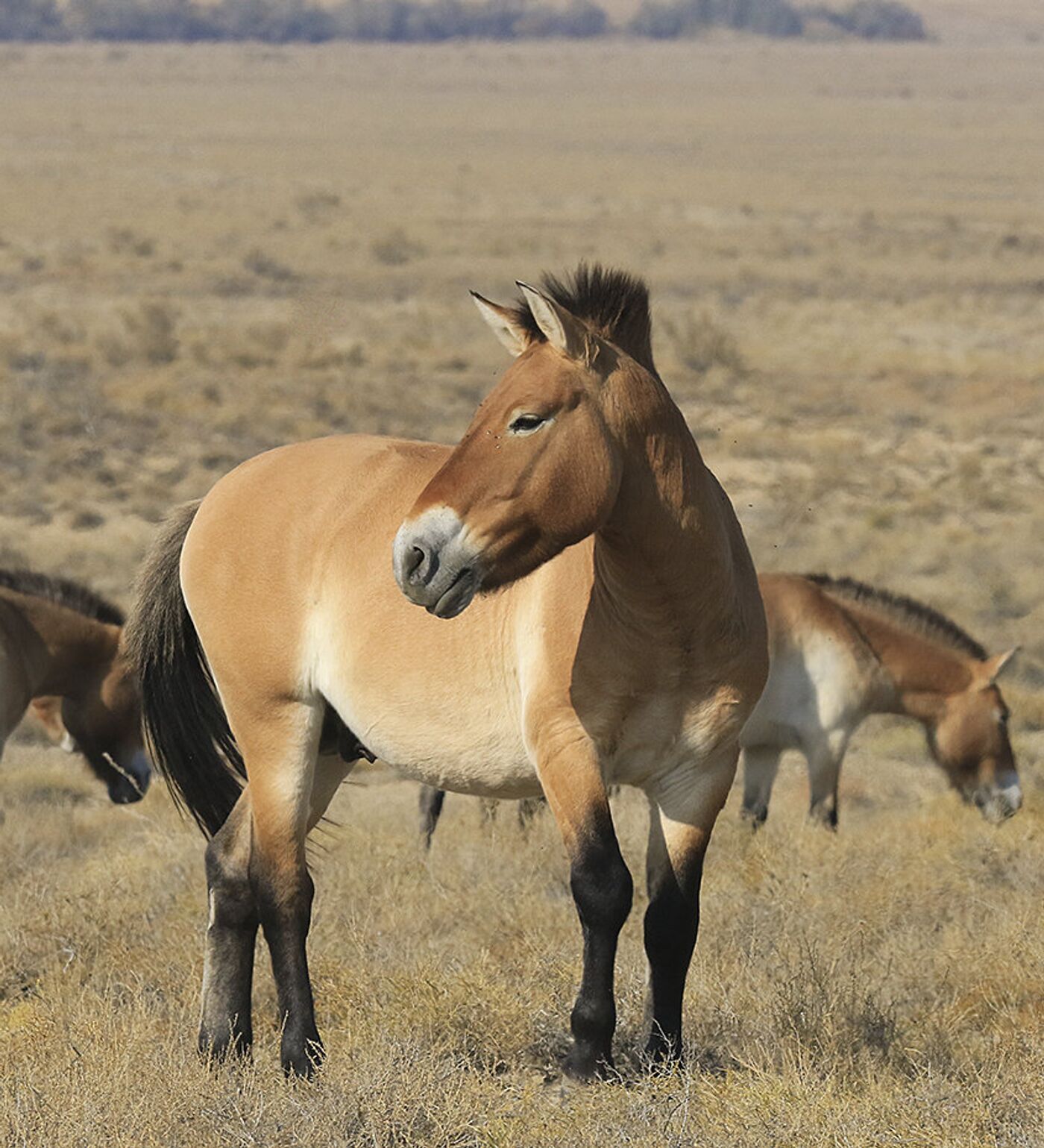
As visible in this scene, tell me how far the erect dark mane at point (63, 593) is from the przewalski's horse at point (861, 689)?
337 centimetres

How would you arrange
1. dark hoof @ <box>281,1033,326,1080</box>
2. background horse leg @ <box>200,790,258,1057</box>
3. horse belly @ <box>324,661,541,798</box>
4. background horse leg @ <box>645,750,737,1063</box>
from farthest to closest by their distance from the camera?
background horse leg @ <box>200,790,258,1057</box> < dark hoof @ <box>281,1033,326,1080</box> < horse belly @ <box>324,661,541,798</box> < background horse leg @ <box>645,750,737,1063</box>

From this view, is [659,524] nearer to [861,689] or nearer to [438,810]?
Result: [438,810]

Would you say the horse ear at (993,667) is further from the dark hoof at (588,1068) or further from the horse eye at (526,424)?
the horse eye at (526,424)

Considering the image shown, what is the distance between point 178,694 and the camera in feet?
18.7

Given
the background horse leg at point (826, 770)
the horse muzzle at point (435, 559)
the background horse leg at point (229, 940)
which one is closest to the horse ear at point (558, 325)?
the horse muzzle at point (435, 559)

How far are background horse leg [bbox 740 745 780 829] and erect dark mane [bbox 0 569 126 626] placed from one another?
10.8 feet

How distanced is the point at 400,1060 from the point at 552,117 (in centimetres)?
9012

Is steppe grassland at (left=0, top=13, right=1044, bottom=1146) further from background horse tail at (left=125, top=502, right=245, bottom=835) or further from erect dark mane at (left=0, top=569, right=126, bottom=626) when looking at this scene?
erect dark mane at (left=0, top=569, right=126, bottom=626)

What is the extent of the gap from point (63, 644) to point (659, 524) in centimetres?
550

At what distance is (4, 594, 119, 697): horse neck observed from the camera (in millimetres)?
8812

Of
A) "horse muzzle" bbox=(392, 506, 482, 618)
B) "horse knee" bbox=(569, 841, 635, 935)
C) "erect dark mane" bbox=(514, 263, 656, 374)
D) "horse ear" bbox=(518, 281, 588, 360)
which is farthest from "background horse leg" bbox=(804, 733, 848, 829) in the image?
"horse muzzle" bbox=(392, 506, 482, 618)

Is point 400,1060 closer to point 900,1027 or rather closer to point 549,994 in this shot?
point 549,994

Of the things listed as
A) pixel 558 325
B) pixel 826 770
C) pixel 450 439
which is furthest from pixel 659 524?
pixel 450 439

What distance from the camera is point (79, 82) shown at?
10881 cm
